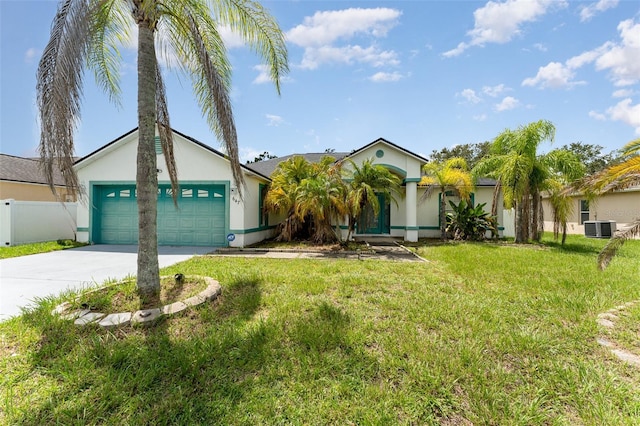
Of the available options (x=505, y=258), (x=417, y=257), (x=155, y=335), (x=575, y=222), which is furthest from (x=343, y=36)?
(x=575, y=222)

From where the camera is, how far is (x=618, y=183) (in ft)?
15.2

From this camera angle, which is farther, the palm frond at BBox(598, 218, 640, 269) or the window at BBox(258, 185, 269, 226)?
the window at BBox(258, 185, 269, 226)

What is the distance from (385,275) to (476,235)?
8767 millimetres

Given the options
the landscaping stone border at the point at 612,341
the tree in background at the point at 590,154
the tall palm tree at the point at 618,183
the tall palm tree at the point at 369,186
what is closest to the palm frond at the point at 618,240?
the tall palm tree at the point at 618,183

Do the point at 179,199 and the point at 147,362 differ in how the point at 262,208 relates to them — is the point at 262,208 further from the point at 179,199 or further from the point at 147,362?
the point at 147,362

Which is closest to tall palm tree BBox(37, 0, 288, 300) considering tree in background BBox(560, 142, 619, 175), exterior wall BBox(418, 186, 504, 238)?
exterior wall BBox(418, 186, 504, 238)

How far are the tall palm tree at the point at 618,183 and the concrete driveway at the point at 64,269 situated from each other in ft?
30.3

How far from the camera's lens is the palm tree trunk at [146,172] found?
4297 millimetres

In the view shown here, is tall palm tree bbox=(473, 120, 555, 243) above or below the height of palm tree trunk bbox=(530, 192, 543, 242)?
above

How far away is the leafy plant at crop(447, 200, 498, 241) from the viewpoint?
12.8m

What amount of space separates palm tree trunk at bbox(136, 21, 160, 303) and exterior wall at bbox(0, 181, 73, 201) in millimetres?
11321

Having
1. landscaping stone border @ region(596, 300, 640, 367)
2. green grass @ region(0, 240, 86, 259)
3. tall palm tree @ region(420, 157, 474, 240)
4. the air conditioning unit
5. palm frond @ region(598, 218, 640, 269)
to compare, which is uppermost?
tall palm tree @ region(420, 157, 474, 240)

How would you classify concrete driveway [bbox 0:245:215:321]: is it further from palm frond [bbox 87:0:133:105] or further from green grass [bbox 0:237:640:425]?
palm frond [bbox 87:0:133:105]

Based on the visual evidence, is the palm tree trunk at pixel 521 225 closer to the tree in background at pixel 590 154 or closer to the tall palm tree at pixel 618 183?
the tall palm tree at pixel 618 183
